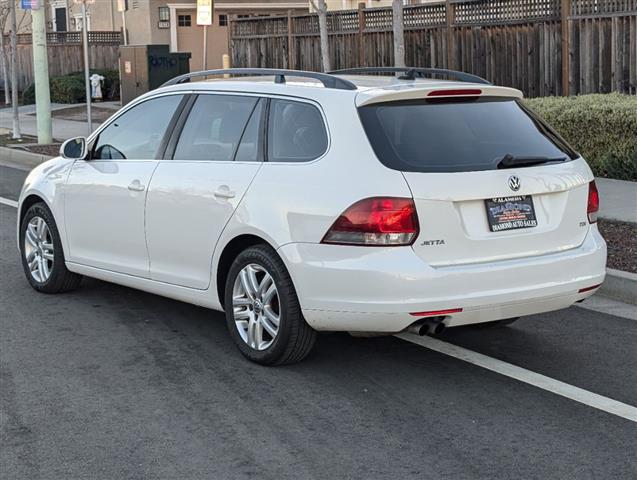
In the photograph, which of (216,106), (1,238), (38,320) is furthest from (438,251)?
(1,238)

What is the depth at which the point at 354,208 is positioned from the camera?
18.7 ft

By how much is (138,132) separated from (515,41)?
10.2m

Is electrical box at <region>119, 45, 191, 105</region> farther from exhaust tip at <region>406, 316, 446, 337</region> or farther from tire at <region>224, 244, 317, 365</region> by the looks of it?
exhaust tip at <region>406, 316, 446, 337</region>

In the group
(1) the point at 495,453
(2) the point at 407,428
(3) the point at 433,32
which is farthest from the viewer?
(3) the point at 433,32

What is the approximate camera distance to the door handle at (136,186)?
7.09 m

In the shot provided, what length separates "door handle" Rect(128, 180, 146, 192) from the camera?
7.09 meters

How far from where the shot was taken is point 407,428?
17.5ft

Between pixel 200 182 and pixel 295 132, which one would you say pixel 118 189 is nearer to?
pixel 200 182

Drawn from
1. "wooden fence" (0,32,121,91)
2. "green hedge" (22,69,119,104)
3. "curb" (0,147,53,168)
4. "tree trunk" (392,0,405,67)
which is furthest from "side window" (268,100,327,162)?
"wooden fence" (0,32,121,91)

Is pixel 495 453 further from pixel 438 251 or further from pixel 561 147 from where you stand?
pixel 561 147

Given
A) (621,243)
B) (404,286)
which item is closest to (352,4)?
(621,243)

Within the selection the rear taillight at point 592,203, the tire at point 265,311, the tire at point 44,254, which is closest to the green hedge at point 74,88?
the tire at point 44,254

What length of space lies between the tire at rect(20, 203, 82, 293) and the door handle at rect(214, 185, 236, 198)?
205 centimetres

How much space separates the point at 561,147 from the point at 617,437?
1912mm
